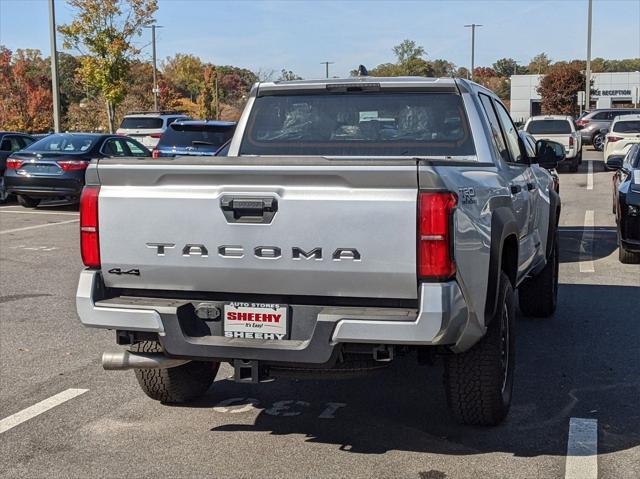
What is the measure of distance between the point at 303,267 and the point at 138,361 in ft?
3.79

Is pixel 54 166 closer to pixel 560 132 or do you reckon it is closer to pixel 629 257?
pixel 629 257

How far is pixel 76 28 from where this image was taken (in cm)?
3328

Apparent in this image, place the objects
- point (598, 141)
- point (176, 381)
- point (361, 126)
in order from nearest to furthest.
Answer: point (176, 381) < point (361, 126) < point (598, 141)

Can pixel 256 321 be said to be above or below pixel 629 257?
above

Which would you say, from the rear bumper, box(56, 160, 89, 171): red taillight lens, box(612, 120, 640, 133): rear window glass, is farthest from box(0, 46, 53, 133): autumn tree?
the rear bumper

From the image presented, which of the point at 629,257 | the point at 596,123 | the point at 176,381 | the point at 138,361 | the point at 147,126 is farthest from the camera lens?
the point at 596,123

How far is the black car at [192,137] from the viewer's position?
15898mm

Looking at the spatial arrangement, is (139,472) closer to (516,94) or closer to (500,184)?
(500,184)

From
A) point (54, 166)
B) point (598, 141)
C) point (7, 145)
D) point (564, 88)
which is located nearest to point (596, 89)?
point (564, 88)

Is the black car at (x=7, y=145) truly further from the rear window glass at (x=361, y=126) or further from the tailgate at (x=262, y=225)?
the tailgate at (x=262, y=225)

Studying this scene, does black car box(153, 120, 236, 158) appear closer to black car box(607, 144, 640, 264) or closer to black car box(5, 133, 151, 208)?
black car box(5, 133, 151, 208)

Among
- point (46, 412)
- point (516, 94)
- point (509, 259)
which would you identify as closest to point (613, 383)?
point (509, 259)

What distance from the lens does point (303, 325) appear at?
422 centimetres

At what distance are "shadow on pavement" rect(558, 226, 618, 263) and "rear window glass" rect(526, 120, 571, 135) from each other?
451 inches
